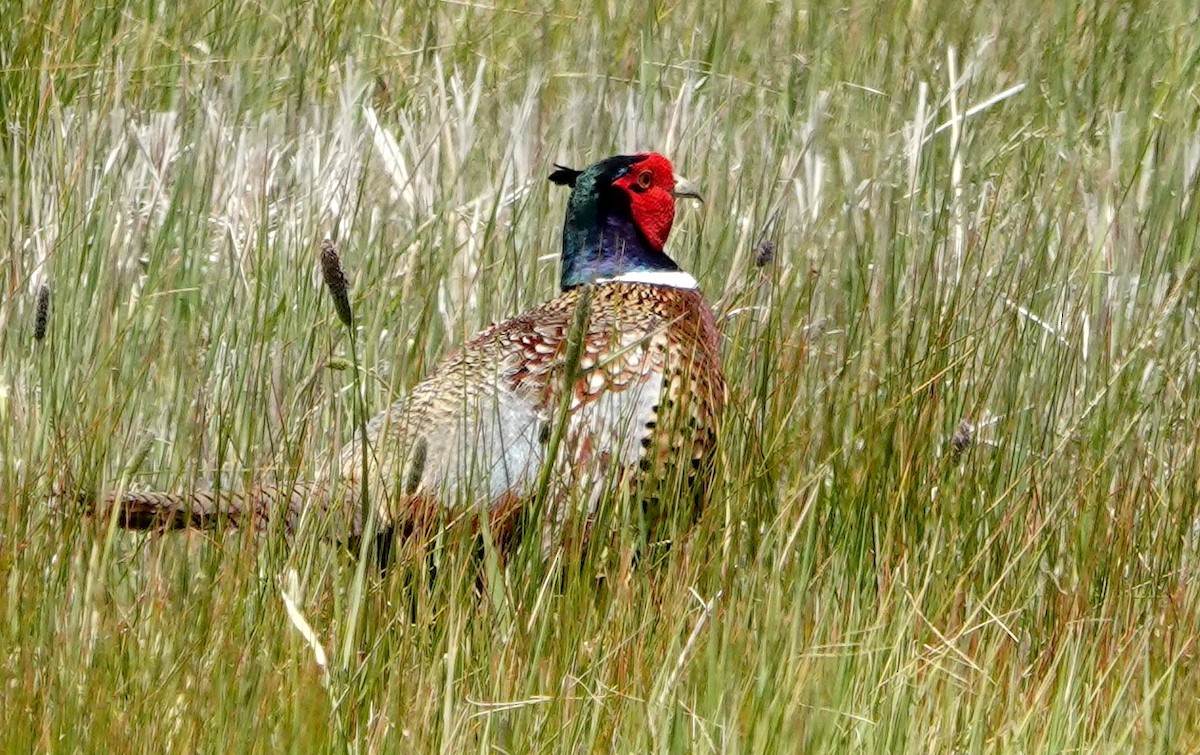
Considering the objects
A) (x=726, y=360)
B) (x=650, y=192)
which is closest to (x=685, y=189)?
(x=650, y=192)

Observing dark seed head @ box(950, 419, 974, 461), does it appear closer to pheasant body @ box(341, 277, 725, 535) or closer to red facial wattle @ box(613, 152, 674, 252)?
pheasant body @ box(341, 277, 725, 535)

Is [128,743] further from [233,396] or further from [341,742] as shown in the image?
[233,396]

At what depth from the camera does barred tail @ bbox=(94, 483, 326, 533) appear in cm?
259

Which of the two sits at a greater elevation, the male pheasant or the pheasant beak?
the pheasant beak

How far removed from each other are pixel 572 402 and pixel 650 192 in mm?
669

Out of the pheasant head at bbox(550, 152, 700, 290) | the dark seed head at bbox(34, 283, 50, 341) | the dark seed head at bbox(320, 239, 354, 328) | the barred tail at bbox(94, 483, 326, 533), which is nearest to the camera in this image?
the dark seed head at bbox(320, 239, 354, 328)

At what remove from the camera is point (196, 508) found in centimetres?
279

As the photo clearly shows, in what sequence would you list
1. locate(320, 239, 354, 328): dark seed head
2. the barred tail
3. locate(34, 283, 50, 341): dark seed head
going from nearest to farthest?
locate(320, 239, 354, 328): dark seed head
the barred tail
locate(34, 283, 50, 341): dark seed head

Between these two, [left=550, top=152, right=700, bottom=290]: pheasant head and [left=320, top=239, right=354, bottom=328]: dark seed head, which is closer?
[left=320, top=239, right=354, bottom=328]: dark seed head

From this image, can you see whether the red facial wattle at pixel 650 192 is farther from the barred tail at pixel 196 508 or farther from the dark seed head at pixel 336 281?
the dark seed head at pixel 336 281

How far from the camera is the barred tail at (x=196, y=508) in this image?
2.59 m

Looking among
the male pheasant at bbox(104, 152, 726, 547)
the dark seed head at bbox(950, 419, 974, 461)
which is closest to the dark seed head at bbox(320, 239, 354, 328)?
the male pheasant at bbox(104, 152, 726, 547)

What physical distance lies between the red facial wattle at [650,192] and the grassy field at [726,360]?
217 millimetres

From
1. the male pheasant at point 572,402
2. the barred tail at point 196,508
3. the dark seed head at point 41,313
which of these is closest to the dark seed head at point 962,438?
the male pheasant at point 572,402
